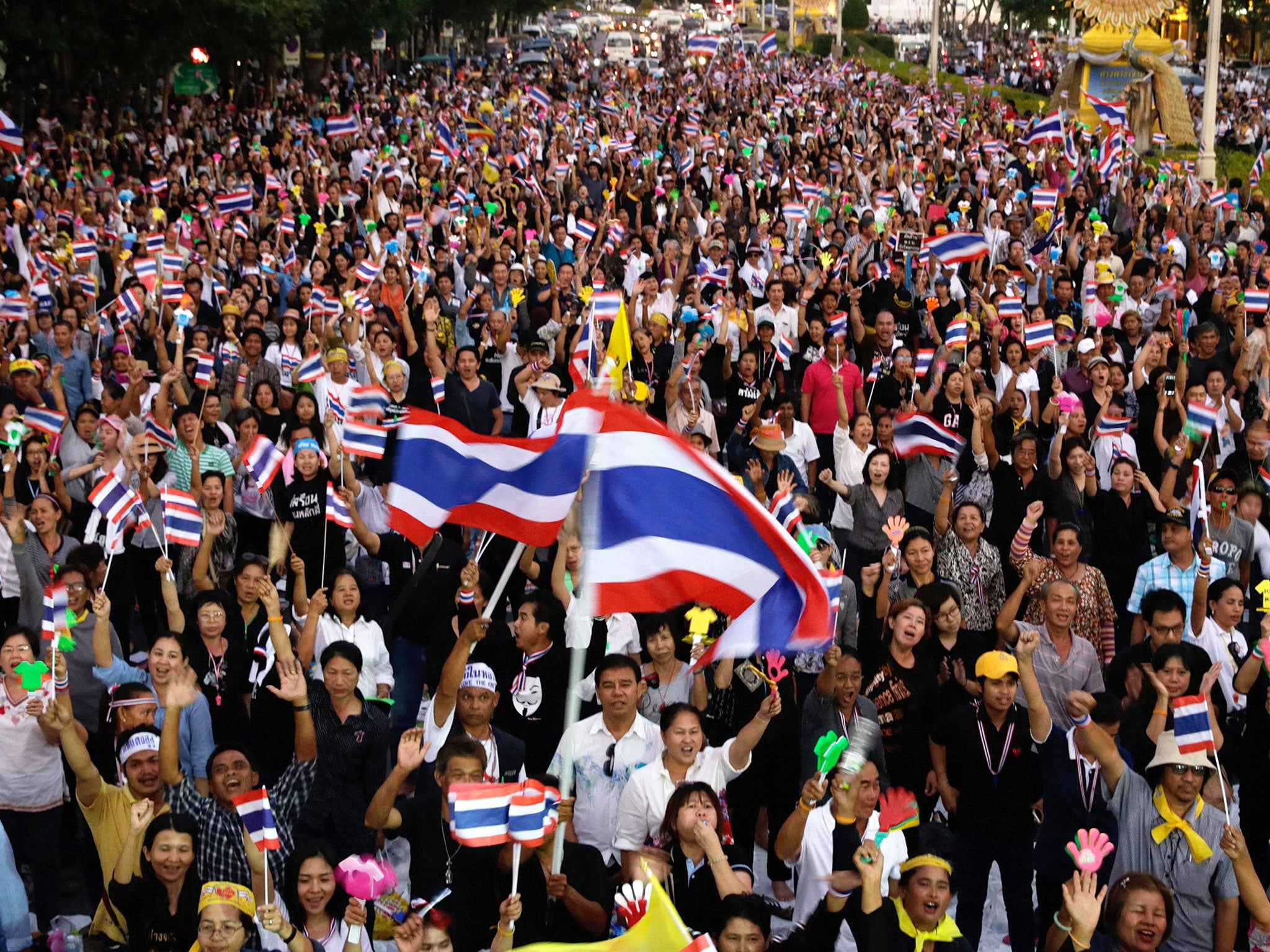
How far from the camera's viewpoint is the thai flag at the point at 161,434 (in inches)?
401

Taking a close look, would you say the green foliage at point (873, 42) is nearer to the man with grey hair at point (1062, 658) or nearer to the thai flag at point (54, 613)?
the man with grey hair at point (1062, 658)

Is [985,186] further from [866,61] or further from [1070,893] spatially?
[866,61]

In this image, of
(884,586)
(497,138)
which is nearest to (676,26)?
(497,138)

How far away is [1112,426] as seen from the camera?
10.8 metres

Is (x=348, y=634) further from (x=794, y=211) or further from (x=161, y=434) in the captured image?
(x=794, y=211)

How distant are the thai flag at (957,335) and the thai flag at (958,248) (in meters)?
2.86

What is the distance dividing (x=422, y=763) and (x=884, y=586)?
266 cm

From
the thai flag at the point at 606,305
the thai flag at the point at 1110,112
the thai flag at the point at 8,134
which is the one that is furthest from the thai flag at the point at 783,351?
the thai flag at the point at 1110,112

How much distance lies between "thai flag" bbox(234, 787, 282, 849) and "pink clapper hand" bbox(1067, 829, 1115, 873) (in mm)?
2898

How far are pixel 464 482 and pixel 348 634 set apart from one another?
196cm

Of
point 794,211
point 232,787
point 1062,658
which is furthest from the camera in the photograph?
point 794,211

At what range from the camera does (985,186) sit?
72.1 ft

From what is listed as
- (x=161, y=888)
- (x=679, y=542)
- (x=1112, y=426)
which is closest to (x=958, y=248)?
(x=1112, y=426)

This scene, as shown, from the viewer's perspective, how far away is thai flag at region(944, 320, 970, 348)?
41.0 ft
